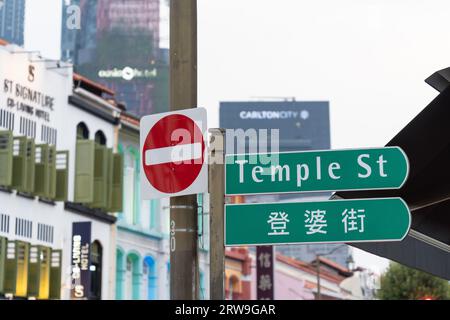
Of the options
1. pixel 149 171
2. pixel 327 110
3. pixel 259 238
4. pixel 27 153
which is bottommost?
pixel 259 238

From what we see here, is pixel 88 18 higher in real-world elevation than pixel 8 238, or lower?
higher

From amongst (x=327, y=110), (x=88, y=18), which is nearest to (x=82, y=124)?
(x=88, y=18)

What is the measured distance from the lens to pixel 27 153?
4322cm

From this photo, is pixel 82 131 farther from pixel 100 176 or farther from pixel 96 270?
pixel 96 270

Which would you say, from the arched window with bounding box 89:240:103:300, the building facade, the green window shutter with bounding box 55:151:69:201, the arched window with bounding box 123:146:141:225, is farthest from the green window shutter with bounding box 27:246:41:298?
the arched window with bounding box 123:146:141:225

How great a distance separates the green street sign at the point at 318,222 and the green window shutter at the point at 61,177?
37.4 m

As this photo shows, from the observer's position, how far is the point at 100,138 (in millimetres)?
50312

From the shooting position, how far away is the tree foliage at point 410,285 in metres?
57.5

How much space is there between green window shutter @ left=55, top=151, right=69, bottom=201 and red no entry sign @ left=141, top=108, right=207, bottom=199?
3703cm

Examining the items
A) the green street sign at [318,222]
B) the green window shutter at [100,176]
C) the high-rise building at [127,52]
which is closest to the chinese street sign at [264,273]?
the green window shutter at [100,176]

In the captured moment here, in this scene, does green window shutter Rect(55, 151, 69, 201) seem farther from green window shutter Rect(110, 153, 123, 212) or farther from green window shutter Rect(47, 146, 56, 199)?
green window shutter Rect(110, 153, 123, 212)

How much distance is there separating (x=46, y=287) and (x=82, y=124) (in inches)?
335
